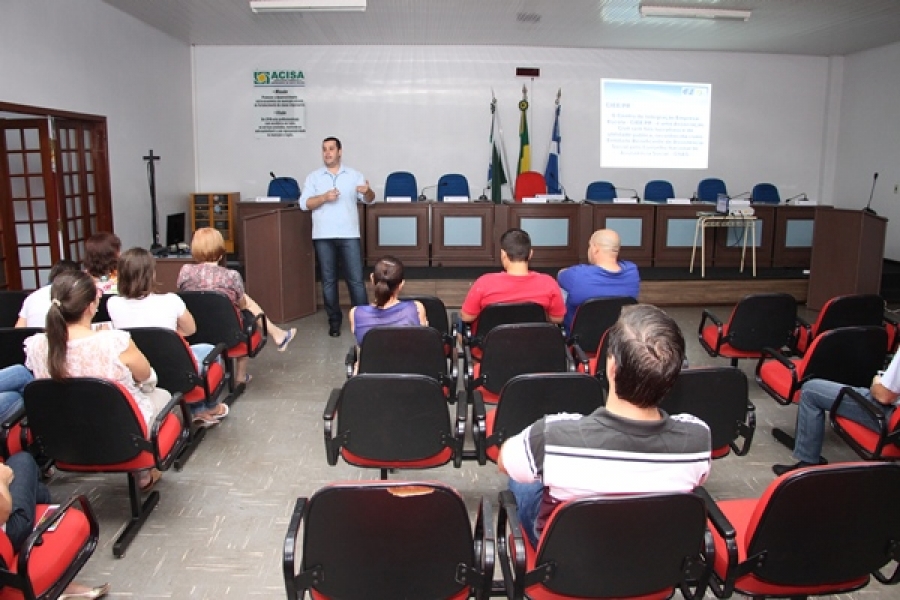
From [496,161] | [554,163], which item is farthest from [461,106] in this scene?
[554,163]

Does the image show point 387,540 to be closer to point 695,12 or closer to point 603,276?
point 603,276

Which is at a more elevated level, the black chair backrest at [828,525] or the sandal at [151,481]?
the black chair backrest at [828,525]

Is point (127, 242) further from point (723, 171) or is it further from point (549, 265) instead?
point (723, 171)

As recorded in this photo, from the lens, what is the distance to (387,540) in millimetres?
Answer: 1652

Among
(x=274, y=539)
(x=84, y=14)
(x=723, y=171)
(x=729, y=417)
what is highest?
(x=84, y=14)

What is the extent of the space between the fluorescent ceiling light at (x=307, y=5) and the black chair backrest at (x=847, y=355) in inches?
200

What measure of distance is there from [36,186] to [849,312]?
641cm

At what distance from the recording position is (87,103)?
21.6ft

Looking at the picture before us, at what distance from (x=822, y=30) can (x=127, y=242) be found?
8.07 meters

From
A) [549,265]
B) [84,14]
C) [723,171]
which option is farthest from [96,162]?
[723,171]

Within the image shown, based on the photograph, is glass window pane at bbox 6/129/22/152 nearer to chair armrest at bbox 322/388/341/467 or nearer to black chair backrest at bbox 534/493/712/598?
chair armrest at bbox 322/388/341/467

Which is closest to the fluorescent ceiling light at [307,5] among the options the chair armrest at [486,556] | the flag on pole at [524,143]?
the flag on pole at [524,143]

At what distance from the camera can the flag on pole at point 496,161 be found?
9094 mm

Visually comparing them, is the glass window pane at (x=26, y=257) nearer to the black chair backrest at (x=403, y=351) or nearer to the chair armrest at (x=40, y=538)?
the black chair backrest at (x=403, y=351)
